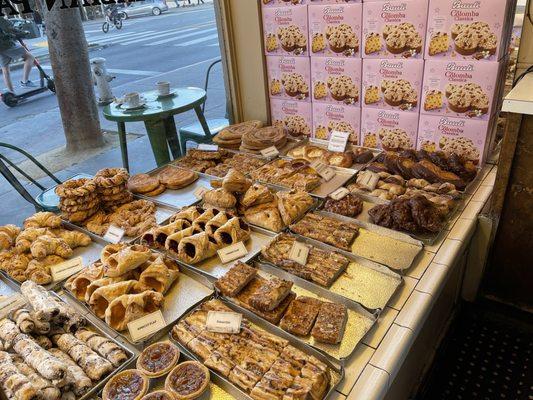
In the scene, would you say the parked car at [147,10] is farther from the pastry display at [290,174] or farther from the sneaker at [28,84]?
the pastry display at [290,174]

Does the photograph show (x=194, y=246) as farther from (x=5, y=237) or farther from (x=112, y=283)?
(x=5, y=237)

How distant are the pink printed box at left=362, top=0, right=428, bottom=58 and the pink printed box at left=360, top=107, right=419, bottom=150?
15.7 inches

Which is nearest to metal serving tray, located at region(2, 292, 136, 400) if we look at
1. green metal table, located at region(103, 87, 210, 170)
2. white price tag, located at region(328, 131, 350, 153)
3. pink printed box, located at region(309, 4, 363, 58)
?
green metal table, located at region(103, 87, 210, 170)

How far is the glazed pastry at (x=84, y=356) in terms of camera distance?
1558 millimetres

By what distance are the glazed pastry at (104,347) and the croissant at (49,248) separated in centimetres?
68

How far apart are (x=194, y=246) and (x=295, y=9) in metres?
1.98

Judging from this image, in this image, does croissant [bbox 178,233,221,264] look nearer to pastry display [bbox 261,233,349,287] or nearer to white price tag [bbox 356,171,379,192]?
pastry display [bbox 261,233,349,287]

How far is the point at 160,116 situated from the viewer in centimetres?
358

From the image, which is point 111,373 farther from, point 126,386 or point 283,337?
point 283,337

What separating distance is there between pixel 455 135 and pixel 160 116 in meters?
2.32

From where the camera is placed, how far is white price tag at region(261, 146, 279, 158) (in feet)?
10.7

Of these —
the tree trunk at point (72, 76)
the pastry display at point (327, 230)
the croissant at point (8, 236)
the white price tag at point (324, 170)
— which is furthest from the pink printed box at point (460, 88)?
the tree trunk at point (72, 76)

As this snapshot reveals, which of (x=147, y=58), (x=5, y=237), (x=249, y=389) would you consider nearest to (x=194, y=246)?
(x=249, y=389)

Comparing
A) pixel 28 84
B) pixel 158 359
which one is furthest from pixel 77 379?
pixel 28 84
